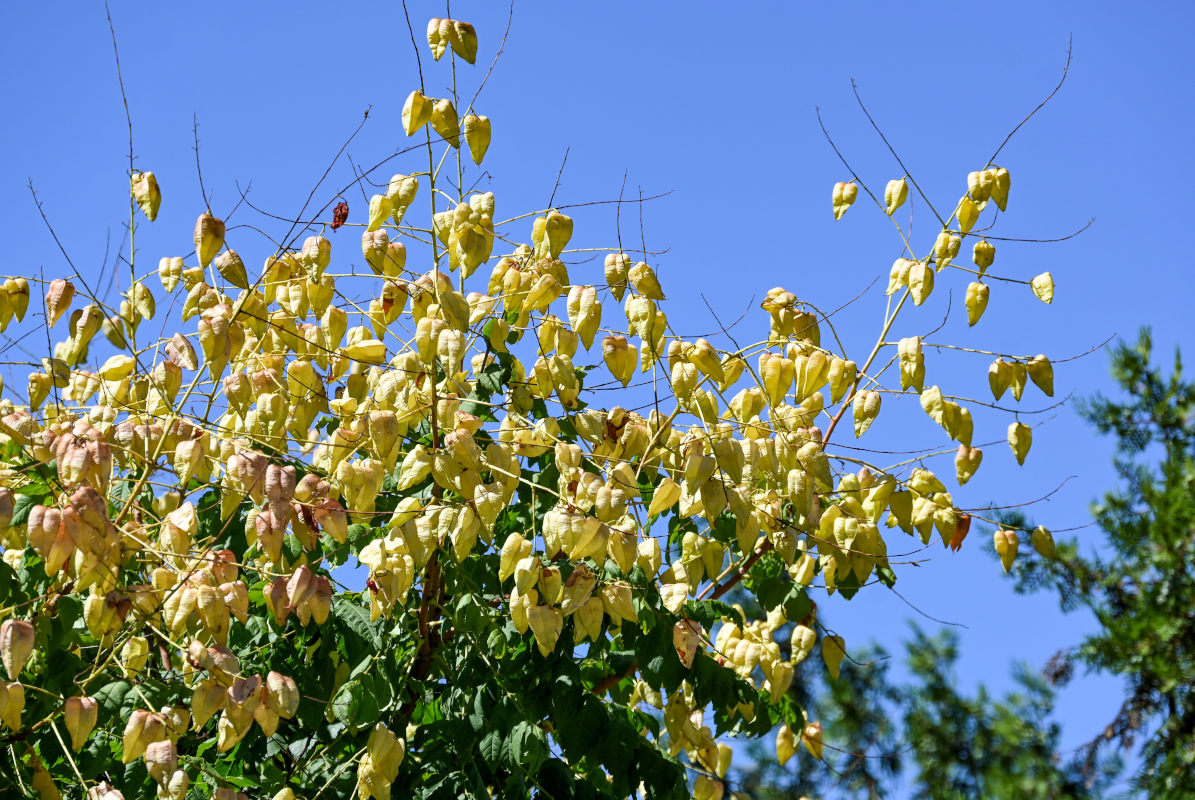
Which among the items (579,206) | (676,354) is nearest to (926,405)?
(676,354)

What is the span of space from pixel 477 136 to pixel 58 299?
0.87 metres

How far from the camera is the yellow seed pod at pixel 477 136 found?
94.0 inches

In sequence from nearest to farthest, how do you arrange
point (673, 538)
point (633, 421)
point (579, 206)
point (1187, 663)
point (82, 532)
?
point (82, 532) < point (633, 421) < point (579, 206) < point (673, 538) < point (1187, 663)

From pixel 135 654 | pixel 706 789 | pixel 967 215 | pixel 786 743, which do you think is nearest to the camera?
pixel 135 654

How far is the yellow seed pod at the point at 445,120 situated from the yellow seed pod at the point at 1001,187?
1.22m

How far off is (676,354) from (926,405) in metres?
0.59

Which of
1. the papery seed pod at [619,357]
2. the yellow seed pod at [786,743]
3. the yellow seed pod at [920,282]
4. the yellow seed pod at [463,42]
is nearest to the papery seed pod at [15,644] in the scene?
the papery seed pod at [619,357]

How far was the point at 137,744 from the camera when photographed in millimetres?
1859

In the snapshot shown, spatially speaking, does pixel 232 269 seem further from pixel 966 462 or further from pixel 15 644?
pixel 966 462

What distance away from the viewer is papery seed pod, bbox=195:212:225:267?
7.51 feet

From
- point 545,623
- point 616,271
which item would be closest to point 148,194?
point 616,271

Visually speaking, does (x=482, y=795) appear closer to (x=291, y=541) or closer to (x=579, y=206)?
(x=291, y=541)

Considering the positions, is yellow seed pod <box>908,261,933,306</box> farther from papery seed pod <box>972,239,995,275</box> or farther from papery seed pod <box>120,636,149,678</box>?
papery seed pod <box>120,636,149,678</box>

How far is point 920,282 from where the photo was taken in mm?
2594
